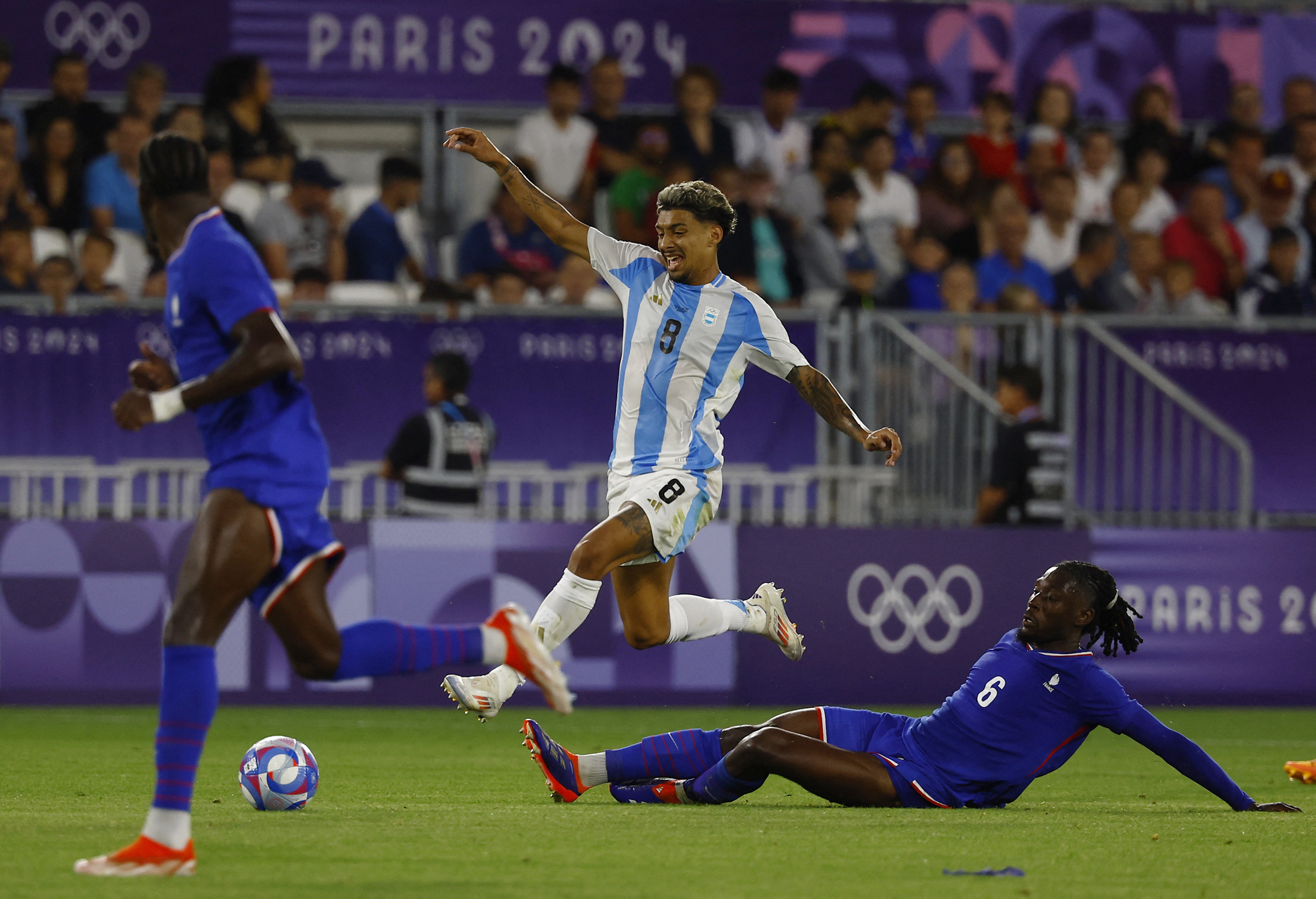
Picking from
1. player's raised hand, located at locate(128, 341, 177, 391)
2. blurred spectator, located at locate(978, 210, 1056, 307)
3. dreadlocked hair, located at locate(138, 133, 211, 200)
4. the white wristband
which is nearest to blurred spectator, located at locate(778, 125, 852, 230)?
→ blurred spectator, located at locate(978, 210, 1056, 307)

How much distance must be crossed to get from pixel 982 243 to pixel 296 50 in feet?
20.0

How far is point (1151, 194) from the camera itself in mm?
16406

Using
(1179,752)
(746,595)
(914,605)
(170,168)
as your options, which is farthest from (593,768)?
(914,605)

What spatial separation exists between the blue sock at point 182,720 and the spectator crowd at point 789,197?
25.9 feet

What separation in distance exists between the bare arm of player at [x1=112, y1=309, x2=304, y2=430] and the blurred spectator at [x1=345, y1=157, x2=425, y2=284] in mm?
9069

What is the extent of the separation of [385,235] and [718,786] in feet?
27.3

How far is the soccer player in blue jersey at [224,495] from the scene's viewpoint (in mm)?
5273

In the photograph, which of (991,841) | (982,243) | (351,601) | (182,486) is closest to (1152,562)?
(982,243)

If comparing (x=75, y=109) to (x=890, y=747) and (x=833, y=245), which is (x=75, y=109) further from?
(x=890, y=747)

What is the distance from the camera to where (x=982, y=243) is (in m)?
15.6

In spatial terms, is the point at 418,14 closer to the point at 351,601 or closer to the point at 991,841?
the point at 351,601

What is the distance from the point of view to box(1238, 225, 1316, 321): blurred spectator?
15.6 meters

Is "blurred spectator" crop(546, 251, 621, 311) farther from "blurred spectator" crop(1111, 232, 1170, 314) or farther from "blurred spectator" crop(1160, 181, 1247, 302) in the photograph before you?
"blurred spectator" crop(1160, 181, 1247, 302)

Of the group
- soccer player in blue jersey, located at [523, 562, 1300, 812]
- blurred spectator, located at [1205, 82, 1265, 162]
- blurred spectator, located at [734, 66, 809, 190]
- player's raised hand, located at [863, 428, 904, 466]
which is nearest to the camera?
soccer player in blue jersey, located at [523, 562, 1300, 812]
